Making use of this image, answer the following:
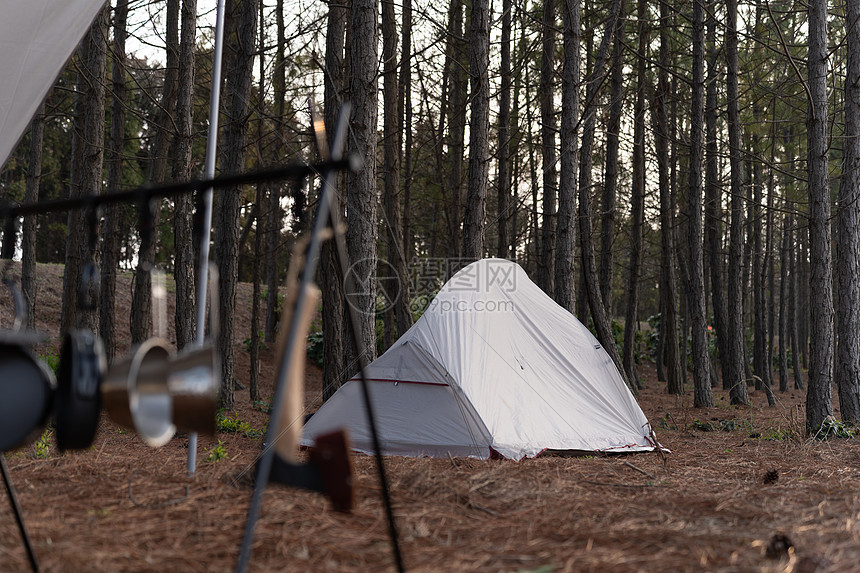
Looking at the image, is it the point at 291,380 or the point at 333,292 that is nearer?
the point at 291,380

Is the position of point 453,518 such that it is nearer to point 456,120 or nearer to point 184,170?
point 184,170

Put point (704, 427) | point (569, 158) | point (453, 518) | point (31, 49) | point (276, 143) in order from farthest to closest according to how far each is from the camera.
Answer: point (276, 143) → point (569, 158) → point (704, 427) → point (31, 49) → point (453, 518)

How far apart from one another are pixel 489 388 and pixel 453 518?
9.24ft

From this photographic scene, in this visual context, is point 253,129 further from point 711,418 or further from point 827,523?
point 827,523

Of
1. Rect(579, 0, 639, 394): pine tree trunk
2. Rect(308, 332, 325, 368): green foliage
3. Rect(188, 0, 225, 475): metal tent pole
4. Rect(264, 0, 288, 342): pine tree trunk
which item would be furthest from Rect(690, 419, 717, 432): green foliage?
Rect(308, 332, 325, 368): green foliage

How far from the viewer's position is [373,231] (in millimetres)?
6219

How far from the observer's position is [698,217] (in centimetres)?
1082

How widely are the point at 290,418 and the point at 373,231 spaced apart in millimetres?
4394

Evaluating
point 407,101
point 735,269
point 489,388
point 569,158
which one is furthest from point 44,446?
point 735,269

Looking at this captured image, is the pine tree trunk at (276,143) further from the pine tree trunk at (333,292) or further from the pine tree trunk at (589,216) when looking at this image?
the pine tree trunk at (589,216)

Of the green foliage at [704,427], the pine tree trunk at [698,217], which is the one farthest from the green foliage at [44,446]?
the pine tree trunk at [698,217]

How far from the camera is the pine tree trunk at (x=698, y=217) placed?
1055cm

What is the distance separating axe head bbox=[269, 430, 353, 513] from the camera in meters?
1.85

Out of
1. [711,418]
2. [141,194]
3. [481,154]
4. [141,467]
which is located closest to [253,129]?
[481,154]
